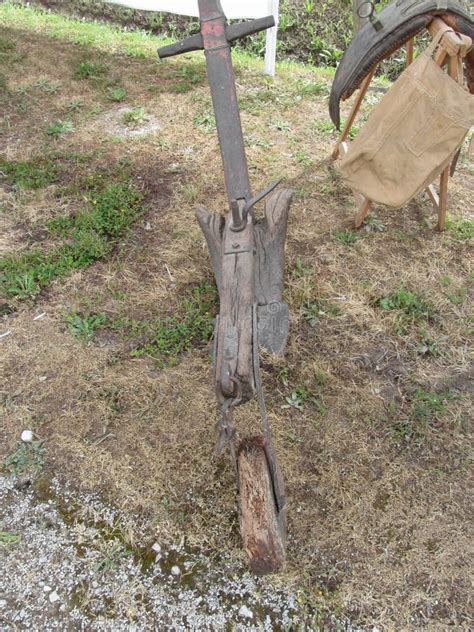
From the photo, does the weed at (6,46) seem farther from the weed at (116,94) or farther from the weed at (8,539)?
the weed at (8,539)

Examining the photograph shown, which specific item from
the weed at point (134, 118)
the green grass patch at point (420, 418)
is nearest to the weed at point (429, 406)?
the green grass patch at point (420, 418)

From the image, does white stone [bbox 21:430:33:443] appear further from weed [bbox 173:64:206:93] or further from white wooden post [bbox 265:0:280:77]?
white wooden post [bbox 265:0:280:77]

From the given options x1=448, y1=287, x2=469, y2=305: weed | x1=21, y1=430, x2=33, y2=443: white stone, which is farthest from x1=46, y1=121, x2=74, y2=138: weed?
x1=448, y1=287, x2=469, y2=305: weed

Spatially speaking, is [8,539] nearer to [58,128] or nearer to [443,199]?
[443,199]

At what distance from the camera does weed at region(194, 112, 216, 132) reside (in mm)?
4784

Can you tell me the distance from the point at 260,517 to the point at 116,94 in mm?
4626

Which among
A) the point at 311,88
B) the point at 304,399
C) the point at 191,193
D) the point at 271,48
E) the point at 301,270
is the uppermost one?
the point at 271,48

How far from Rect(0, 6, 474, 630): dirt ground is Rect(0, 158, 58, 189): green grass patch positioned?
36 millimetres

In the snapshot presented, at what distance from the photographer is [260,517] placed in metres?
2.08

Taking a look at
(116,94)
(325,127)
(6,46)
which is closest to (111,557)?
(325,127)

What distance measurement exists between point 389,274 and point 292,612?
2.22 meters

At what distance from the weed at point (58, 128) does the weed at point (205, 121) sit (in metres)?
1.20

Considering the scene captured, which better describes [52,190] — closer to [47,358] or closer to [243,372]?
[47,358]

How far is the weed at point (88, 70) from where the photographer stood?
5.48m
